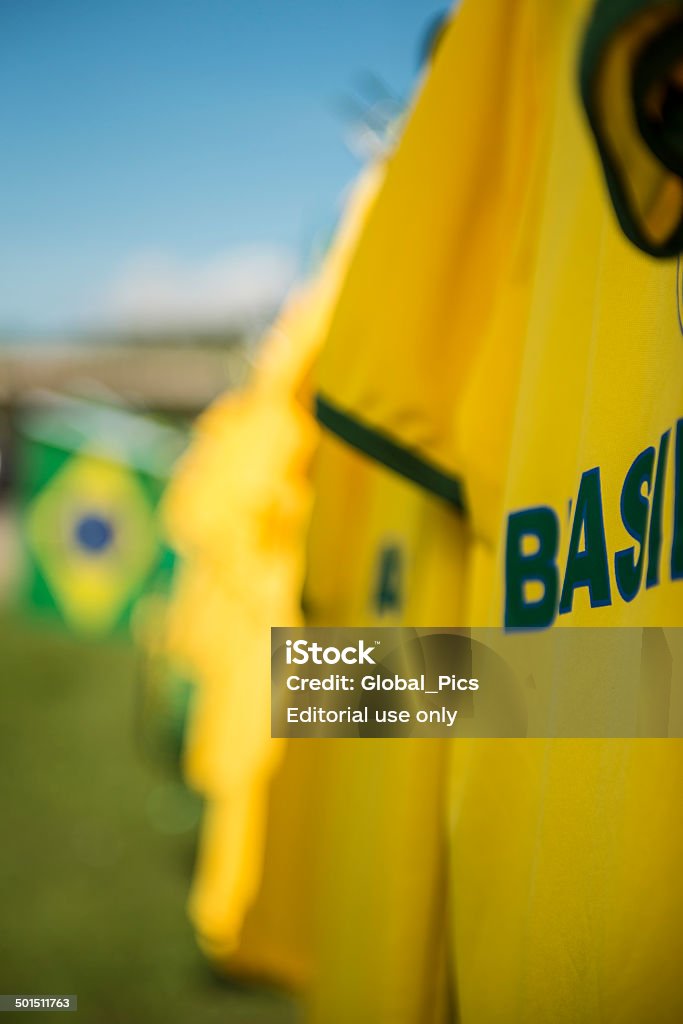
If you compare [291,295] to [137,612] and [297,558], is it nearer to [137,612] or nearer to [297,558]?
[297,558]

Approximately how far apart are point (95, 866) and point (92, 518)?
1.06 meters

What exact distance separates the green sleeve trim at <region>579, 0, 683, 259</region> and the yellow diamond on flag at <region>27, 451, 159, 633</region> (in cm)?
230

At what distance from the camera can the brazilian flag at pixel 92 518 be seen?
2.51 m

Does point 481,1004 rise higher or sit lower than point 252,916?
higher

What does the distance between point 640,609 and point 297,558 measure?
729 millimetres

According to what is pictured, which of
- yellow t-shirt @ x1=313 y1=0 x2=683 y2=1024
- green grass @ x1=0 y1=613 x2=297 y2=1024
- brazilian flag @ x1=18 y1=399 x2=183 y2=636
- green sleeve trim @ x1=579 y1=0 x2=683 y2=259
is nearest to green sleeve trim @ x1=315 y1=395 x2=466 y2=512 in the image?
yellow t-shirt @ x1=313 y1=0 x2=683 y2=1024

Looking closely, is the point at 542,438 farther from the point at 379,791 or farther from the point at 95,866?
the point at 95,866

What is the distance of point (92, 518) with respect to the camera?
2.54 m

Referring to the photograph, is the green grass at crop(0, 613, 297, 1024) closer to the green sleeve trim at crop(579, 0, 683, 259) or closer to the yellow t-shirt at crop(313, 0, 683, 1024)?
the yellow t-shirt at crop(313, 0, 683, 1024)

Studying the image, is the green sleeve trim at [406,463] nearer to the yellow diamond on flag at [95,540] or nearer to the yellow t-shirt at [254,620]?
the yellow t-shirt at [254,620]

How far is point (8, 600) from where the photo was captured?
396cm

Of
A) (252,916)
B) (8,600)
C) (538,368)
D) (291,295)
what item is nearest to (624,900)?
(538,368)

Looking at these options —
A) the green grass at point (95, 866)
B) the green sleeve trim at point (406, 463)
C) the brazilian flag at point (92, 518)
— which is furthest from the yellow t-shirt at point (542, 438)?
the brazilian flag at point (92, 518)

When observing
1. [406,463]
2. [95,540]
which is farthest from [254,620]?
[95,540]
